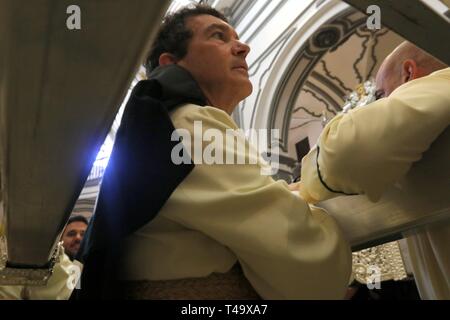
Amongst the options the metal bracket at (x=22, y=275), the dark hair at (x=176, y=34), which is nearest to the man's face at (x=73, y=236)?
the dark hair at (x=176, y=34)

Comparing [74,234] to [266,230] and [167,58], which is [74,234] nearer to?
[167,58]

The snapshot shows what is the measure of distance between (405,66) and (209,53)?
475 millimetres

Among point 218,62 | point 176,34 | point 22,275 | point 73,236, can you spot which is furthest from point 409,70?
point 73,236

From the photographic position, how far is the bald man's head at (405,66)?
952mm

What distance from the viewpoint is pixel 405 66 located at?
0.97 metres

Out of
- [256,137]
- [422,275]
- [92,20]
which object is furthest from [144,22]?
[256,137]

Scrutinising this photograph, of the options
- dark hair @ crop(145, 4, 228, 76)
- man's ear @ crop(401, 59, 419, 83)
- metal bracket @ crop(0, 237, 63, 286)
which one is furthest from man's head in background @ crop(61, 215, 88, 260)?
man's ear @ crop(401, 59, 419, 83)

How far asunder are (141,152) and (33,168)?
39 centimetres

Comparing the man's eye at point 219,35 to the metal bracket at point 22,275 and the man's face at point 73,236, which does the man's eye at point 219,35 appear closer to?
the metal bracket at point 22,275

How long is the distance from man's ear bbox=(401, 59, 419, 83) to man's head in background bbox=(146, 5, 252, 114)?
367 mm

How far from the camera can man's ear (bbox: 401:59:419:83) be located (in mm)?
952

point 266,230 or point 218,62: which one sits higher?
point 218,62

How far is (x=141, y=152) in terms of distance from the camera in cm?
83

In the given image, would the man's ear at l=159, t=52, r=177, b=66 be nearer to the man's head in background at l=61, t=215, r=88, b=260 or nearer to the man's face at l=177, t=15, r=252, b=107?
the man's face at l=177, t=15, r=252, b=107
